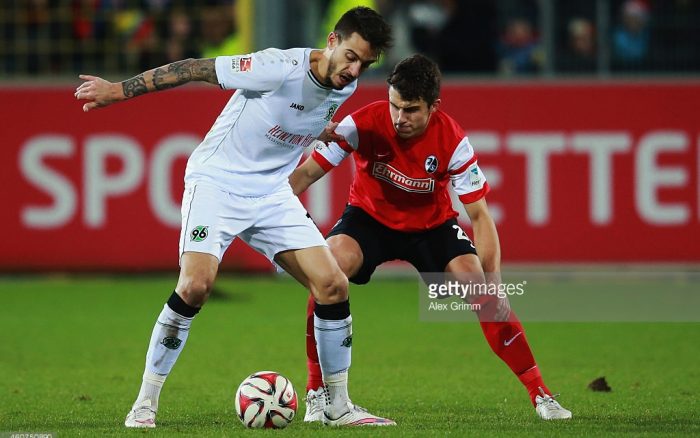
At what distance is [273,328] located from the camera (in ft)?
34.0

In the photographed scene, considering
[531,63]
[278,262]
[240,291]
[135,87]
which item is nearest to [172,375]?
[278,262]

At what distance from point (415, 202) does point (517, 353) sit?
3.51 feet

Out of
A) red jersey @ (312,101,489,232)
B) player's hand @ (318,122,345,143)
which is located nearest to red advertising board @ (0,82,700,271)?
red jersey @ (312,101,489,232)

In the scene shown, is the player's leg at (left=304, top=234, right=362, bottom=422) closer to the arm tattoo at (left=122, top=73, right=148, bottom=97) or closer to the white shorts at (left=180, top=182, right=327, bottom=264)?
the white shorts at (left=180, top=182, right=327, bottom=264)

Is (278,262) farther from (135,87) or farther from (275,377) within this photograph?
(135,87)

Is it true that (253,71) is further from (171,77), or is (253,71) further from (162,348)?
(162,348)

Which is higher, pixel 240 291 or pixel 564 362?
pixel 564 362

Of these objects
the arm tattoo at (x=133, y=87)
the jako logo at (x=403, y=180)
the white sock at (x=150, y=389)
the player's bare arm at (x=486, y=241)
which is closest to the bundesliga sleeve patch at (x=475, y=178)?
the player's bare arm at (x=486, y=241)

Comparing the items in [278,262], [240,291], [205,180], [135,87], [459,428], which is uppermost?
[135,87]

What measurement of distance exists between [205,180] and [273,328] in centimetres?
409

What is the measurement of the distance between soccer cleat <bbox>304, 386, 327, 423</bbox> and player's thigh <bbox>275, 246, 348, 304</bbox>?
55cm

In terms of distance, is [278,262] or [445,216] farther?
[445,216]

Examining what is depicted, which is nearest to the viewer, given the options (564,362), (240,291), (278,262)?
(278,262)

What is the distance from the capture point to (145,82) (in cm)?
614
